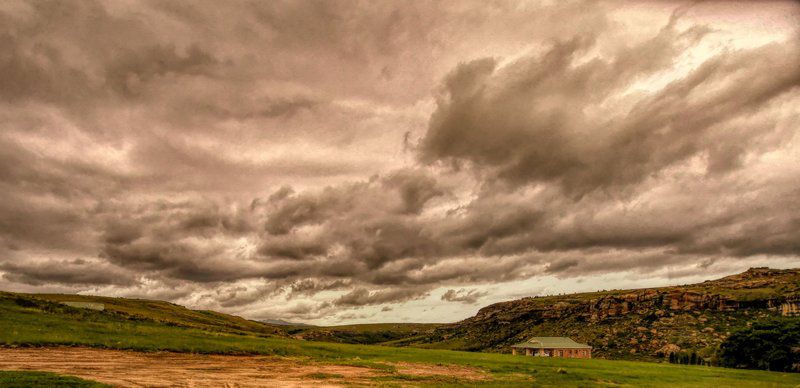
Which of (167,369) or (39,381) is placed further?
(167,369)

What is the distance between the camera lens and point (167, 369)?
93.6 ft

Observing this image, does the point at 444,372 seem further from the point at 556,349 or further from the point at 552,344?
the point at 552,344

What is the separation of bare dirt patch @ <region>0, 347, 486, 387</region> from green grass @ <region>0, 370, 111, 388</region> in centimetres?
130

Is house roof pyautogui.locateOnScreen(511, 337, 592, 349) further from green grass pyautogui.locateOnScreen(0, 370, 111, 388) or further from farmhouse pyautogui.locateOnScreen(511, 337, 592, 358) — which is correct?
green grass pyautogui.locateOnScreen(0, 370, 111, 388)

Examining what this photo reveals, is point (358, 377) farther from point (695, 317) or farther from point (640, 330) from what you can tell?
point (695, 317)

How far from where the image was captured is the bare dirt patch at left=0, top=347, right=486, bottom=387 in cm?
2351

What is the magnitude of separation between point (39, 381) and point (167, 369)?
9.68 meters

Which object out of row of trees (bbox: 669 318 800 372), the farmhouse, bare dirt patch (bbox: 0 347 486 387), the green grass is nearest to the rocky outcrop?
the farmhouse

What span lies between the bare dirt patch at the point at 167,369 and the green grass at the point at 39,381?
1.30m

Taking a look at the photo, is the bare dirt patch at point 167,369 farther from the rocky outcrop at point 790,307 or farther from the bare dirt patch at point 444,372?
the rocky outcrop at point 790,307

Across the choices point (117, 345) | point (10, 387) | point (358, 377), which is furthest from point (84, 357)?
point (358, 377)

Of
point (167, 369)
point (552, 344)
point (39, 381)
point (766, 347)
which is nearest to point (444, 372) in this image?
point (167, 369)

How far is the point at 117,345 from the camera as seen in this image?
128 ft

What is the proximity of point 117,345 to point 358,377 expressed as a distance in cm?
2394
